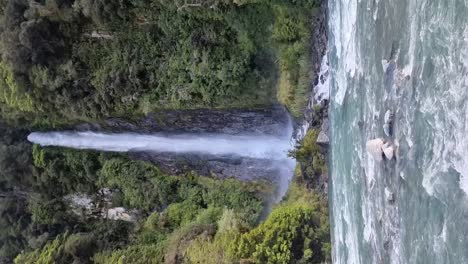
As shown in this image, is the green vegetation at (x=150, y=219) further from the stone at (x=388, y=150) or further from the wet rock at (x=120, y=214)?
the stone at (x=388, y=150)

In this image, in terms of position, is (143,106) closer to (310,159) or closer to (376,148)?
(310,159)

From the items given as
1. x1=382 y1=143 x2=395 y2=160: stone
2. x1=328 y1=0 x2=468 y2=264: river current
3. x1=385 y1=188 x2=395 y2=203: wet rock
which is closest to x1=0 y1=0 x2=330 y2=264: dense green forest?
x1=328 y1=0 x2=468 y2=264: river current

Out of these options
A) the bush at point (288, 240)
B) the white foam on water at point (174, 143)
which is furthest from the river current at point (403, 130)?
the white foam on water at point (174, 143)

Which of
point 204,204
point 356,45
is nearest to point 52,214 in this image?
point 204,204

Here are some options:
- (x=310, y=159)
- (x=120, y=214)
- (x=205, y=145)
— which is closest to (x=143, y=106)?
(x=205, y=145)

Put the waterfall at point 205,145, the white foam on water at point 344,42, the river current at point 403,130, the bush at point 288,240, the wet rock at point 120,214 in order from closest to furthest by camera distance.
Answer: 1. the river current at point 403,130
2. the white foam on water at point 344,42
3. the bush at point 288,240
4. the waterfall at point 205,145
5. the wet rock at point 120,214

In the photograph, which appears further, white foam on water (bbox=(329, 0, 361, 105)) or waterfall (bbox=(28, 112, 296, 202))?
waterfall (bbox=(28, 112, 296, 202))

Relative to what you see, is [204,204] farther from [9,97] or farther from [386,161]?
[386,161]

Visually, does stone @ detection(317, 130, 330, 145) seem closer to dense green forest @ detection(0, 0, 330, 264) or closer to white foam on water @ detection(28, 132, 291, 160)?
dense green forest @ detection(0, 0, 330, 264)
